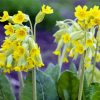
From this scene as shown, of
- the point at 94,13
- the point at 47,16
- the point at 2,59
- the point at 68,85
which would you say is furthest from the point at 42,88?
the point at 47,16

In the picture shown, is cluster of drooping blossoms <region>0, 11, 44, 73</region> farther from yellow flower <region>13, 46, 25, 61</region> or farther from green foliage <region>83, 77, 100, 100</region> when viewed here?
green foliage <region>83, 77, 100, 100</region>

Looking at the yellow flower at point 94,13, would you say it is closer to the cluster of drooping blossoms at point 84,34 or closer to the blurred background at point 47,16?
the cluster of drooping blossoms at point 84,34

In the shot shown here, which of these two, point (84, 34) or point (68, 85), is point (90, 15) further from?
point (68, 85)

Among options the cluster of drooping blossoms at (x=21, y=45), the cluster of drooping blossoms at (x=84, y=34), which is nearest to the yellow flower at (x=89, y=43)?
the cluster of drooping blossoms at (x=84, y=34)

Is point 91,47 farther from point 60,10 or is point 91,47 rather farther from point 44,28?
point 60,10

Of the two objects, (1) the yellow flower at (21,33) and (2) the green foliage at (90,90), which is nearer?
(1) the yellow flower at (21,33)
